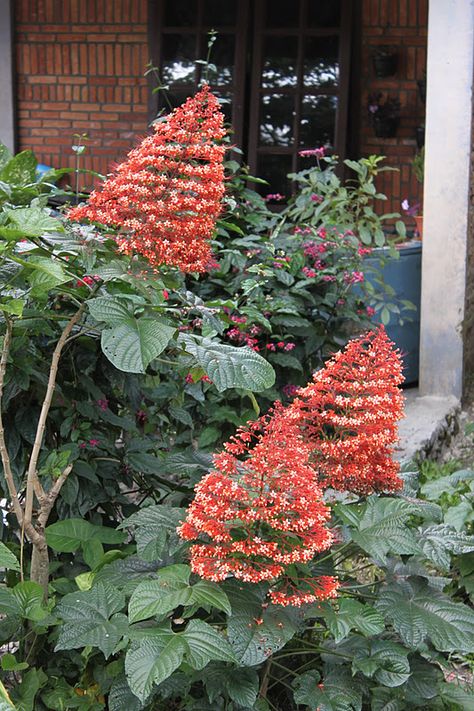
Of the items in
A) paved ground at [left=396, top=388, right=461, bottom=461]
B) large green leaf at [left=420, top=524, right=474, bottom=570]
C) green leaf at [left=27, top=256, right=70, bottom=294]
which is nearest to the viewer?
green leaf at [left=27, top=256, right=70, bottom=294]

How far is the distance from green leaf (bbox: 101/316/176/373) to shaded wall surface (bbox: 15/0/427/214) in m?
5.68

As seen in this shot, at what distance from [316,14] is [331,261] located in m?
3.37

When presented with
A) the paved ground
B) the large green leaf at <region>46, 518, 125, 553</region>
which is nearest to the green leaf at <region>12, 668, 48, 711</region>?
the large green leaf at <region>46, 518, 125, 553</region>

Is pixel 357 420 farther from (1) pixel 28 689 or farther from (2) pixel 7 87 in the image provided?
(2) pixel 7 87

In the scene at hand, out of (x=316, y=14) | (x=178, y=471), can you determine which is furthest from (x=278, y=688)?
(x=316, y=14)

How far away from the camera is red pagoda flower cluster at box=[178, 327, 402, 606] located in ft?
6.85

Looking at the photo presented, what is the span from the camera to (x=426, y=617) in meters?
2.35

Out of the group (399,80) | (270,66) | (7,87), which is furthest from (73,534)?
(7,87)

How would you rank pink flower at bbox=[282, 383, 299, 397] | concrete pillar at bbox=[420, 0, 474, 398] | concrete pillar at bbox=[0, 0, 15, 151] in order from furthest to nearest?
concrete pillar at bbox=[0, 0, 15, 151] < concrete pillar at bbox=[420, 0, 474, 398] < pink flower at bbox=[282, 383, 299, 397]

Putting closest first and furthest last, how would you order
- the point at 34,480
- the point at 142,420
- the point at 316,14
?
the point at 34,480 < the point at 142,420 < the point at 316,14

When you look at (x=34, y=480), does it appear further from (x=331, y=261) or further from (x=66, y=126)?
(x=66, y=126)

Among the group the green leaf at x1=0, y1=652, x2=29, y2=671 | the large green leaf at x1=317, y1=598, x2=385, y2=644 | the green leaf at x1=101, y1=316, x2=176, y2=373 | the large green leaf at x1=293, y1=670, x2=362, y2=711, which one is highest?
the green leaf at x1=101, y1=316, x2=176, y2=373

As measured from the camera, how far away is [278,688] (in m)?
2.69

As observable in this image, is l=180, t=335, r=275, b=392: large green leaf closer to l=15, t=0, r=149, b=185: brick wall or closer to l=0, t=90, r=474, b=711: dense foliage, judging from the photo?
l=0, t=90, r=474, b=711: dense foliage
